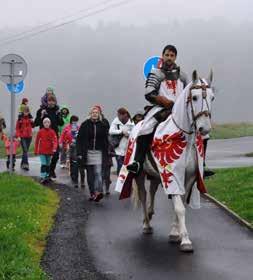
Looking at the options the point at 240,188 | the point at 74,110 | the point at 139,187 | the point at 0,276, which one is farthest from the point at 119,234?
the point at 74,110

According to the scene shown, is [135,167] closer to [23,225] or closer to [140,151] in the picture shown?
[140,151]

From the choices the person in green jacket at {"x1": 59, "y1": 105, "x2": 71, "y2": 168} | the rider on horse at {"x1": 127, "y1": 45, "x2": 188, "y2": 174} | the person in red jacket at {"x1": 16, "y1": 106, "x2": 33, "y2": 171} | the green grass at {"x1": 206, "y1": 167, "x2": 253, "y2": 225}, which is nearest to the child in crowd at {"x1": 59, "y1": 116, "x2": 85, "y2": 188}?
the person in green jacket at {"x1": 59, "y1": 105, "x2": 71, "y2": 168}

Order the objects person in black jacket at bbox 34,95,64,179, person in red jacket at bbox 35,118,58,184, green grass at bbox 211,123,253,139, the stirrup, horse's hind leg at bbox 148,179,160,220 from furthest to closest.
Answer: green grass at bbox 211,123,253,139 < person in black jacket at bbox 34,95,64,179 < person in red jacket at bbox 35,118,58,184 < horse's hind leg at bbox 148,179,160,220 < the stirrup

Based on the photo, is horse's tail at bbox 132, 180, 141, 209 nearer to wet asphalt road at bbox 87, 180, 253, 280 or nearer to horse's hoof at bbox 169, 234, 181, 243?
wet asphalt road at bbox 87, 180, 253, 280

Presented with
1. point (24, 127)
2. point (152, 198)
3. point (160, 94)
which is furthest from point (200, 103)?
point (24, 127)

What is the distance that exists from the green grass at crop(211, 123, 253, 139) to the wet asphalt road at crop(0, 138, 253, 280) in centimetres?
2628

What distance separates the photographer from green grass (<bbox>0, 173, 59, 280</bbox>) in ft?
25.4

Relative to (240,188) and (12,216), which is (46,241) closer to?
(12,216)

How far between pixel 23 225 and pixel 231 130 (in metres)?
34.3

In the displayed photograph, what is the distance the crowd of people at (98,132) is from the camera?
10.0m

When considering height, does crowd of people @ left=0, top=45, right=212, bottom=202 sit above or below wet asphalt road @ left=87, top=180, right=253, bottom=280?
above

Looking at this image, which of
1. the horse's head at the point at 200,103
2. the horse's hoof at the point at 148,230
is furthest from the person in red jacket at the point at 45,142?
the horse's head at the point at 200,103

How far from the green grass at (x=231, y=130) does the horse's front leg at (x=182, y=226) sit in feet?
94.5

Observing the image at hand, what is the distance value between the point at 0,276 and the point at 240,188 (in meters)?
8.11
